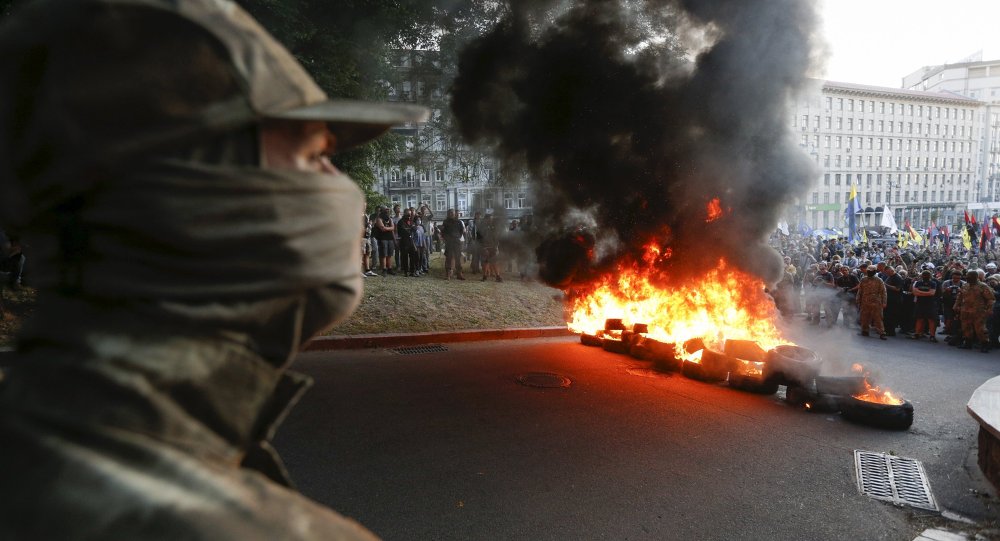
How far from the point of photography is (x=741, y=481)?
5.31 meters

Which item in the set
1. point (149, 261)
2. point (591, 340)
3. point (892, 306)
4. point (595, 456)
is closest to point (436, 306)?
point (591, 340)

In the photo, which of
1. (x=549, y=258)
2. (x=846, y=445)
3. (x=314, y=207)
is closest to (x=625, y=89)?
(x=549, y=258)

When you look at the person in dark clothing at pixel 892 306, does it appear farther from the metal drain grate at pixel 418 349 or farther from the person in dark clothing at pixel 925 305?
the metal drain grate at pixel 418 349

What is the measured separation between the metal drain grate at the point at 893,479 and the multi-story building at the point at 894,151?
264 ft

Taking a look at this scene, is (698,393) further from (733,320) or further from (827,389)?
(733,320)

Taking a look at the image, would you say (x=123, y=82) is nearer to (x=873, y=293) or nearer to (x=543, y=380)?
(x=543, y=380)

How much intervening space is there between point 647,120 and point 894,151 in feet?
315

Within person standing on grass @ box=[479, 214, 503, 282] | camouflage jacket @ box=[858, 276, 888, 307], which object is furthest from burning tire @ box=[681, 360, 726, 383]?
camouflage jacket @ box=[858, 276, 888, 307]

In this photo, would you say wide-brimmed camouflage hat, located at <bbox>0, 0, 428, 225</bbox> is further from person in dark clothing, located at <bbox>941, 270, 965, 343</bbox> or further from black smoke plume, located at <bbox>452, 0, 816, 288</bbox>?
person in dark clothing, located at <bbox>941, 270, 965, 343</bbox>

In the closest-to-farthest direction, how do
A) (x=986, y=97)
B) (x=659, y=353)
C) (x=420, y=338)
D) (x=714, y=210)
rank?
(x=659, y=353), (x=420, y=338), (x=714, y=210), (x=986, y=97)

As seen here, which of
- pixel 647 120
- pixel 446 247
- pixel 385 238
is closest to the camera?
pixel 647 120

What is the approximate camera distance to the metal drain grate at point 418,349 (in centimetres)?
992

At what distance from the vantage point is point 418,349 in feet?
33.4

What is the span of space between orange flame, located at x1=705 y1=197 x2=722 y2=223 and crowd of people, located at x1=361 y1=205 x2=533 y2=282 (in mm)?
5368
